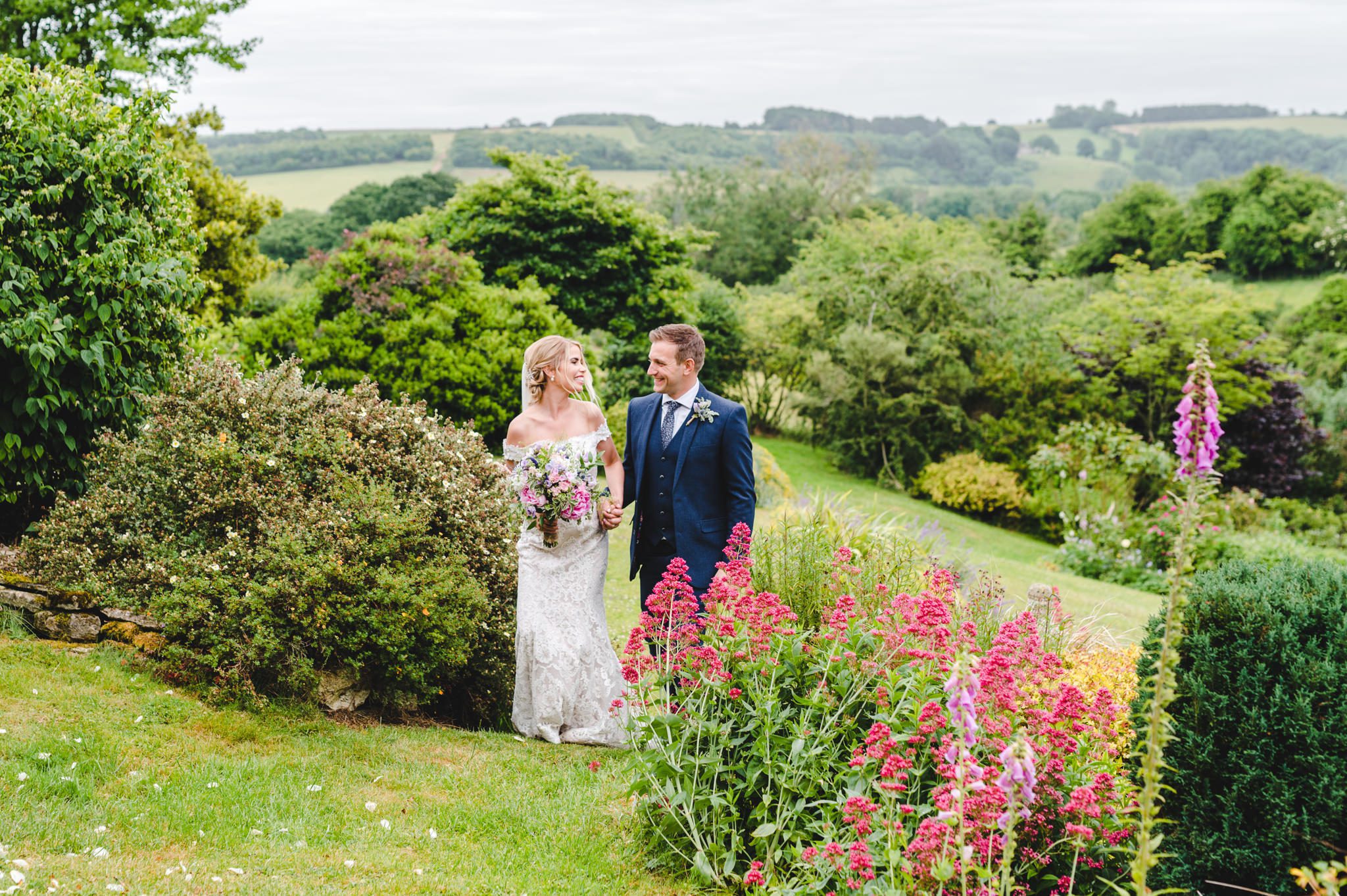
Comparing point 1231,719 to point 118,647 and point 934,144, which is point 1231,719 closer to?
point 118,647

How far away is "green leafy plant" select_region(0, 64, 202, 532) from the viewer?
638 cm

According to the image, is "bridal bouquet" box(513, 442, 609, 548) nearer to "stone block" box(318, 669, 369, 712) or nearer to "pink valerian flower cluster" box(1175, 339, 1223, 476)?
"stone block" box(318, 669, 369, 712)

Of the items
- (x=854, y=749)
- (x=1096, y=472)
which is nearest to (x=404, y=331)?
(x=854, y=749)

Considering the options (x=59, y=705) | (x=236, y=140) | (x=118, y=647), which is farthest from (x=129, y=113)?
(x=236, y=140)

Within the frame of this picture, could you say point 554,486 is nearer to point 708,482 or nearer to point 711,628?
point 708,482

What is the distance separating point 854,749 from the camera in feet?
12.7

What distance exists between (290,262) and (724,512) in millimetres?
49668

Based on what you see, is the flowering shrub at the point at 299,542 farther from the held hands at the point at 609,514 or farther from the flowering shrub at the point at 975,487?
the flowering shrub at the point at 975,487

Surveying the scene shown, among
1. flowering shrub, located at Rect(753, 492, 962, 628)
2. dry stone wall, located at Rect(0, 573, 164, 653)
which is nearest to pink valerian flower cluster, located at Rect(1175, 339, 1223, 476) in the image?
flowering shrub, located at Rect(753, 492, 962, 628)

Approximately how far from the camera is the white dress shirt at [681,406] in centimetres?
565

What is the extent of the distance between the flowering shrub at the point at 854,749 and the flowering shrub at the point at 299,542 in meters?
1.68

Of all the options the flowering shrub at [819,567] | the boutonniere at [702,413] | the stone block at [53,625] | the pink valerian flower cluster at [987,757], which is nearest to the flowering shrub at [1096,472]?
the flowering shrub at [819,567]

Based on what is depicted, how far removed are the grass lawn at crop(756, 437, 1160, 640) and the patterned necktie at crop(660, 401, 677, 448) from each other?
308 centimetres

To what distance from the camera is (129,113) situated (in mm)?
7344
